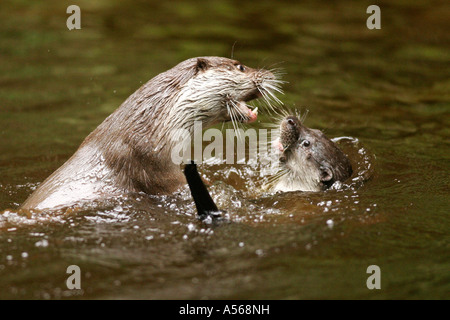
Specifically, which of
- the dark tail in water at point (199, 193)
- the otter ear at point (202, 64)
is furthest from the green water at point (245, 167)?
the otter ear at point (202, 64)

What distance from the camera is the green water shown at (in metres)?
3.16

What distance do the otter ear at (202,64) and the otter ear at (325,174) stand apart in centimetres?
110

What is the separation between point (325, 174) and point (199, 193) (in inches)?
54.1

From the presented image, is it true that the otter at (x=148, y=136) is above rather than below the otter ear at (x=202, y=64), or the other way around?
below

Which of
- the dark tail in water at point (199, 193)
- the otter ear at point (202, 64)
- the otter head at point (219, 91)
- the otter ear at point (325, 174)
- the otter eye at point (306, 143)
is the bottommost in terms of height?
the dark tail in water at point (199, 193)

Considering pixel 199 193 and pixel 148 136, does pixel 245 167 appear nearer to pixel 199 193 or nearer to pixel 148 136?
pixel 148 136

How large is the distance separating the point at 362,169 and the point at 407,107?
1.64 metres

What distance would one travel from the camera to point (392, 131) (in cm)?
574

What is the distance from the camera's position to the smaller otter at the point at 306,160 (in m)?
4.43

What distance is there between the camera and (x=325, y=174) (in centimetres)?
442

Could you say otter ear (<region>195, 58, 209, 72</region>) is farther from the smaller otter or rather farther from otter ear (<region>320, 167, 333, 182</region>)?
otter ear (<region>320, 167, 333, 182</region>)

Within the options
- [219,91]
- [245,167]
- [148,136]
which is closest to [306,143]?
[245,167]

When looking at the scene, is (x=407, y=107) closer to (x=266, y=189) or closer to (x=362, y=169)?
(x=362, y=169)

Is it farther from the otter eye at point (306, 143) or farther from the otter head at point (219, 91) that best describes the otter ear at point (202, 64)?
the otter eye at point (306, 143)
